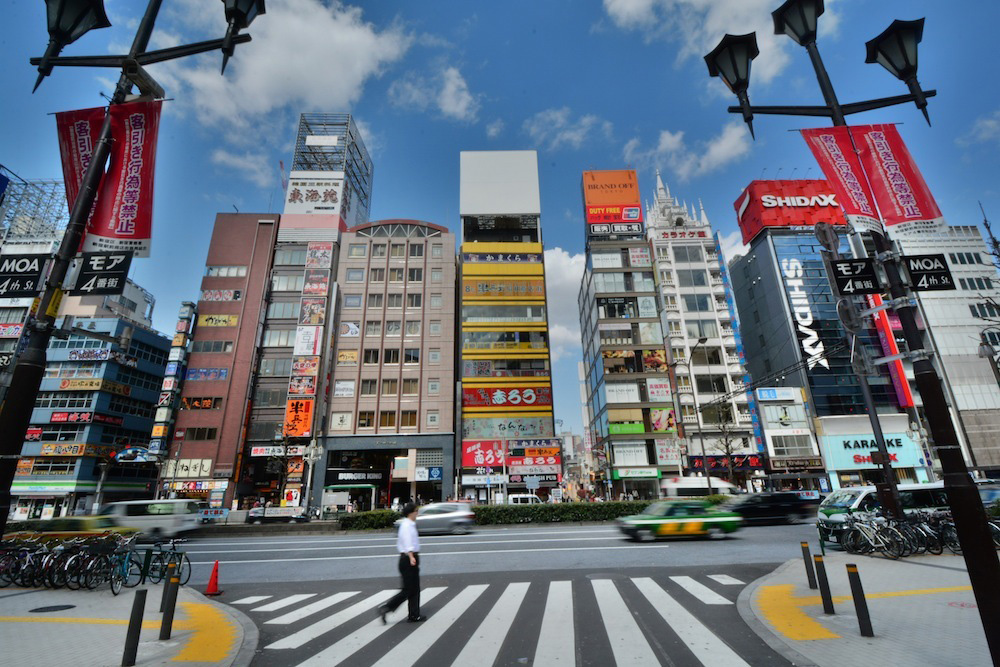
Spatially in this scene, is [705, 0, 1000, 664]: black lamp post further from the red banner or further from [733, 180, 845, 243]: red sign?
[733, 180, 845, 243]: red sign

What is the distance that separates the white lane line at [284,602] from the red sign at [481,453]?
32510 millimetres

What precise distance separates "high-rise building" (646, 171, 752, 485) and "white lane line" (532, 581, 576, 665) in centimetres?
3926

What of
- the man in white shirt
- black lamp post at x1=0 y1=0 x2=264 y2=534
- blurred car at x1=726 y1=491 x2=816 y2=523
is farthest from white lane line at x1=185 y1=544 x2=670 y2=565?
black lamp post at x1=0 y1=0 x2=264 y2=534

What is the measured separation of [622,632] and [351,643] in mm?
3634

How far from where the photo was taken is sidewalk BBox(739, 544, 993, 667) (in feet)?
16.6

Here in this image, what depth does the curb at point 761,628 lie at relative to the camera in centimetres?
511

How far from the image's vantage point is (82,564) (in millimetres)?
10461

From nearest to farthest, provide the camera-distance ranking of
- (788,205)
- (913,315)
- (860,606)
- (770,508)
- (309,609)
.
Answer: (913,315) < (860,606) < (309,609) < (770,508) < (788,205)

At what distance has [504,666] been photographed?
203 inches

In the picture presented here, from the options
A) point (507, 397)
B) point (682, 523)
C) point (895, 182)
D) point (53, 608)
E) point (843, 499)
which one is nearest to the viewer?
point (895, 182)

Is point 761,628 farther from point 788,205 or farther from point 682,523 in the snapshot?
point 788,205

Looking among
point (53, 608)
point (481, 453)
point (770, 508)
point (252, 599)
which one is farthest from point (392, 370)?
point (53, 608)

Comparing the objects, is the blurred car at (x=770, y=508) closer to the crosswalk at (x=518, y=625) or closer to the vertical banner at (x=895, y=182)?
the crosswalk at (x=518, y=625)

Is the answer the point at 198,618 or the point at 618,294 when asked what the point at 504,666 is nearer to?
the point at 198,618
